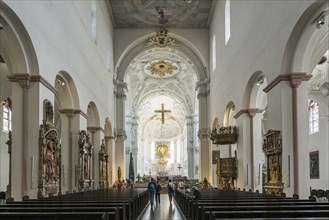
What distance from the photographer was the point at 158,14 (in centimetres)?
2733

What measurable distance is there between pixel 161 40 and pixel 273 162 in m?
17.3

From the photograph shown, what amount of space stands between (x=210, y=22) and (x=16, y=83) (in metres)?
18.3

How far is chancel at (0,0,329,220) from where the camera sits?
1112cm

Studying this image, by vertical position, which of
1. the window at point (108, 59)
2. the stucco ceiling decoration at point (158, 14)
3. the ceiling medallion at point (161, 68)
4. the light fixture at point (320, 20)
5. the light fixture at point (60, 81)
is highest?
the stucco ceiling decoration at point (158, 14)

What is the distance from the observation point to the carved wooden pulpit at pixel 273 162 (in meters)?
12.8

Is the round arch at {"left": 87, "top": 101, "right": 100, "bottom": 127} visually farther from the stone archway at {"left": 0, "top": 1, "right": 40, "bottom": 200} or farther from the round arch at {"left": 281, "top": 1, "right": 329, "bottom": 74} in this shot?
the round arch at {"left": 281, "top": 1, "right": 329, "bottom": 74}

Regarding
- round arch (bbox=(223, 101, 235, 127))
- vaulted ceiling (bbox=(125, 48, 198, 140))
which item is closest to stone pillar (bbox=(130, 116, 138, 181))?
vaulted ceiling (bbox=(125, 48, 198, 140))

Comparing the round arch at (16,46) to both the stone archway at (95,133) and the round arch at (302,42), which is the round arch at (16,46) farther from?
the stone archway at (95,133)

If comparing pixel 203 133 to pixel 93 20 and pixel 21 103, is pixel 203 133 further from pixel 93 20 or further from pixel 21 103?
pixel 21 103

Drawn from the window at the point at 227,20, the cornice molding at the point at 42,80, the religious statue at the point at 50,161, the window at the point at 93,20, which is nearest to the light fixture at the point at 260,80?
the window at the point at 227,20

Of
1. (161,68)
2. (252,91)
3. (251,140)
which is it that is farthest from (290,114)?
(161,68)

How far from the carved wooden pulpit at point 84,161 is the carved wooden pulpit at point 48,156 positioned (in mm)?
3223

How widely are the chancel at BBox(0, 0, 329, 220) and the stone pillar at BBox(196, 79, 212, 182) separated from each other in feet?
0.23

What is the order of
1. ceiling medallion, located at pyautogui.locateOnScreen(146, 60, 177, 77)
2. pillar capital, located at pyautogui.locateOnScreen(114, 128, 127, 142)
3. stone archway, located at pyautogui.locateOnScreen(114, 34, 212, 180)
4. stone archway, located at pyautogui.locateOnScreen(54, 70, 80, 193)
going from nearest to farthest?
stone archway, located at pyautogui.locateOnScreen(54, 70, 80, 193), stone archway, located at pyautogui.locateOnScreen(114, 34, 212, 180), pillar capital, located at pyautogui.locateOnScreen(114, 128, 127, 142), ceiling medallion, located at pyautogui.locateOnScreen(146, 60, 177, 77)
